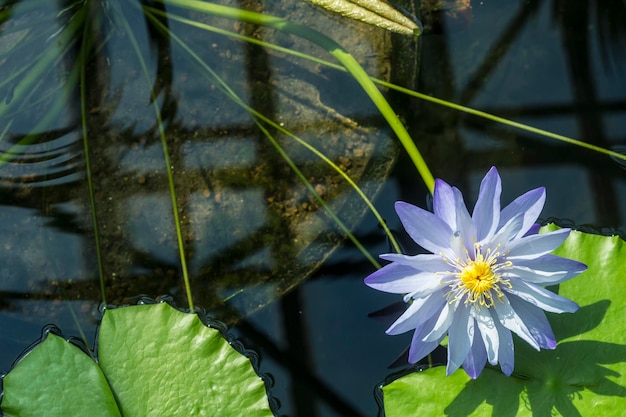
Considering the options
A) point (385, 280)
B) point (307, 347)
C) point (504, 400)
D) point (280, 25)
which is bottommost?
point (307, 347)

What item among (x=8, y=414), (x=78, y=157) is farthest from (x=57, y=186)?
(x=8, y=414)

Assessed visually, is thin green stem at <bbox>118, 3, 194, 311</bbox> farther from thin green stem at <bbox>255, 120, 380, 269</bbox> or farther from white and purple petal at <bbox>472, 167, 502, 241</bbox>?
white and purple petal at <bbox>472, 167, 502, 241</bbox>

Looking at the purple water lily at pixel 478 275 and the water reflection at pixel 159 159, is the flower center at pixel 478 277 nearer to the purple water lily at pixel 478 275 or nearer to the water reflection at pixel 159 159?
the purple water lily at pixel 478 275

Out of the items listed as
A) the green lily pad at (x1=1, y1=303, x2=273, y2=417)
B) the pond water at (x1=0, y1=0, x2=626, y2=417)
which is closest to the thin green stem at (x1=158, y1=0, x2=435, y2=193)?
the pond water at (x1=0, y1=0, x2=626, y2=417)

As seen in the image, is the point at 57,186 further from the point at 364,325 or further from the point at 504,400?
the point at 504,400

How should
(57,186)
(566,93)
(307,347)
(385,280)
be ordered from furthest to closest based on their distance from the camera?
(566,93) < (57,186) < (307,347) < (385,280)

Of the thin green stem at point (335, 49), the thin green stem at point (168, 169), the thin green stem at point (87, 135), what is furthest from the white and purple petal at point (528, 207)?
the thin green stem at point (87, 135)
